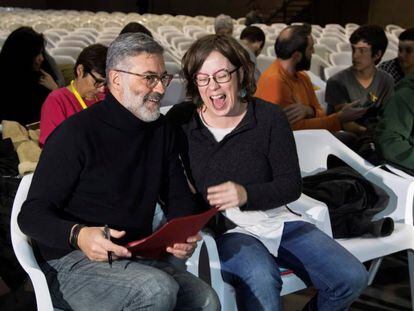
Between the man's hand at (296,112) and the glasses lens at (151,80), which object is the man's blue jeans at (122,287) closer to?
the glasses lens at (151,80)

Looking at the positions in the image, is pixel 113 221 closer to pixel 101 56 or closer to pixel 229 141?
pixel 229 141

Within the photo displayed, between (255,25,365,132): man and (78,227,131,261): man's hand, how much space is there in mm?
1631

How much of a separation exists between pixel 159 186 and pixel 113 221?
21 cm

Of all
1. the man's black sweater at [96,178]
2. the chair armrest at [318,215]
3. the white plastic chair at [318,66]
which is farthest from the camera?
the white plastic chair at [318,66]

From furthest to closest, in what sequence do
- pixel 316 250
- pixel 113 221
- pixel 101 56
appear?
pixel 101 56
pixel 316 250
pixel 113 221

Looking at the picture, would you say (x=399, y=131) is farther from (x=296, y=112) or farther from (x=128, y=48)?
(x=128, y=48)

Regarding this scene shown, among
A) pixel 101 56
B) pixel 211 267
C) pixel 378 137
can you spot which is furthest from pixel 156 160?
pixel 378 137

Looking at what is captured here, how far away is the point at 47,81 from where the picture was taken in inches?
147

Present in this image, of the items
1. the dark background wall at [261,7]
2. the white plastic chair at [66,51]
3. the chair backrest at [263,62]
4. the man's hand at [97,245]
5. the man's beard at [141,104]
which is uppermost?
the man's beard at [141,104]

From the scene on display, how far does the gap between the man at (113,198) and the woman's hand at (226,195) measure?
174 millimetres

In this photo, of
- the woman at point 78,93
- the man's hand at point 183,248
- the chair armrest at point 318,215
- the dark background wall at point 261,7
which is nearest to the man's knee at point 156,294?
the man's hand at point 183,248

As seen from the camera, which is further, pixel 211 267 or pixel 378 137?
pixel 378 137

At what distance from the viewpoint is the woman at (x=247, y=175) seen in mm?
2041

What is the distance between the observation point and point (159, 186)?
197 cm
